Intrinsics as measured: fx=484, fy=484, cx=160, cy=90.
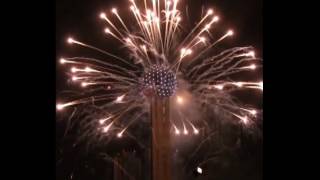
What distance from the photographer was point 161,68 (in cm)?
238

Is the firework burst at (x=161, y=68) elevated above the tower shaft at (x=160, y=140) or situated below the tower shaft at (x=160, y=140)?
above

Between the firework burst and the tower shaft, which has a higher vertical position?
the firework burst

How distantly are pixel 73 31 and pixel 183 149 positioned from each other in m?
0.82

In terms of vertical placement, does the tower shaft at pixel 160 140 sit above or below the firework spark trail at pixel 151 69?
below

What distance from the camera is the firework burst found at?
2430 millimetres

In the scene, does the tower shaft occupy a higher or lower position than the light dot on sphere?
lower

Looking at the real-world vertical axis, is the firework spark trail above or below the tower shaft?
above

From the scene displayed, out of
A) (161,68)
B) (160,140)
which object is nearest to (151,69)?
(161,68)

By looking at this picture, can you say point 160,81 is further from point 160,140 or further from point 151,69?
point 160,140

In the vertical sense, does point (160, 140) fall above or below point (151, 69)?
below

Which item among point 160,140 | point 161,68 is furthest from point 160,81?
point 160,140

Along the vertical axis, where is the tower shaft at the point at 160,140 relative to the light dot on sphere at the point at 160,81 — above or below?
below

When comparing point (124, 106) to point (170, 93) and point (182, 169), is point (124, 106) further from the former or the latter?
point (182, 169)

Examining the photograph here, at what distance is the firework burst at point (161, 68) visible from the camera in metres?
2.43
